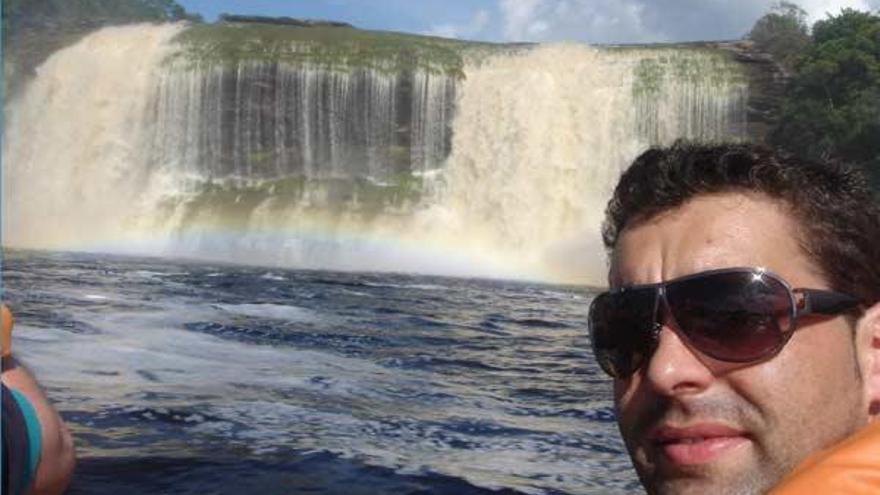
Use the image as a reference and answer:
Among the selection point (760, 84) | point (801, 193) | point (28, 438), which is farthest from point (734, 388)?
point (760, 84)

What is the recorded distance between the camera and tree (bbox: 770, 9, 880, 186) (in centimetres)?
2705

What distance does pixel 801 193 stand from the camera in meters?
1.60

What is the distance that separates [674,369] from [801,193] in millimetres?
319

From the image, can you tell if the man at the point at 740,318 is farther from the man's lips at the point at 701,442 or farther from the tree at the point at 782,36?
the tree at the point at 782,36

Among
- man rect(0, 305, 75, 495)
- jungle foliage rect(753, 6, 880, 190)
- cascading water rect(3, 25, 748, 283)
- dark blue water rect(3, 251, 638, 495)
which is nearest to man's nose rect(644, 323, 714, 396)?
man rect(0, 305, 75, 495)

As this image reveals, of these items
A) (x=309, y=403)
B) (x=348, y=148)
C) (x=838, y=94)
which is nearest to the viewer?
(x=309, y=403)

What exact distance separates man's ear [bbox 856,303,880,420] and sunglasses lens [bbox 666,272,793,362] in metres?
0.15

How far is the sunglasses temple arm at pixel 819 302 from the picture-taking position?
4.93ft

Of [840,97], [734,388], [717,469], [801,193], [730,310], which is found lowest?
[717,469]

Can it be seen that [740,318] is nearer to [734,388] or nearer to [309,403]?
[734,388]

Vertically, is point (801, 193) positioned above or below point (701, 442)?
above

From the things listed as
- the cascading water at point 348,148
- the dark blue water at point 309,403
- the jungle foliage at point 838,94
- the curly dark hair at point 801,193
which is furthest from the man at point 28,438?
the jungle foliage at point 838,94

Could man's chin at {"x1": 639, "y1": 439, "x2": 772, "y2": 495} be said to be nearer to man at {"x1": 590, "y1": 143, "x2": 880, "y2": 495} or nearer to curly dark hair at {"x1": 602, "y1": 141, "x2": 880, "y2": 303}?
man at {"x1": 590, "y1": 143, "x2": 880, "y2": 495}

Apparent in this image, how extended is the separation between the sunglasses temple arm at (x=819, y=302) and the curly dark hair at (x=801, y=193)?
41 millimetres
